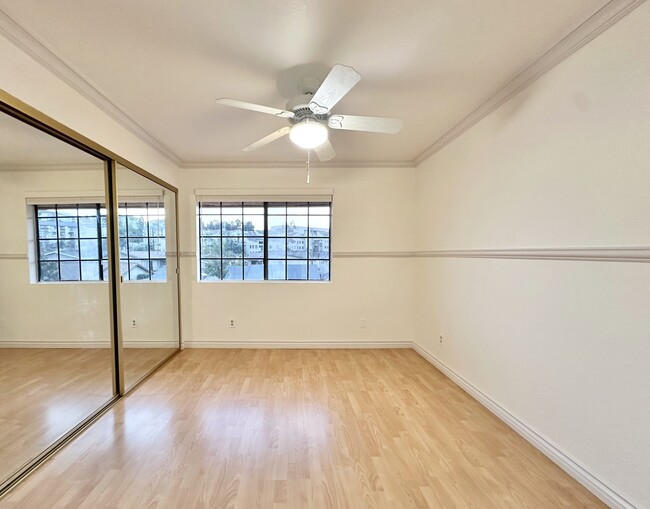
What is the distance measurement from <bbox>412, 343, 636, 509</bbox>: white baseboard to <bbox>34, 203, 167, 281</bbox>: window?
10.5ft

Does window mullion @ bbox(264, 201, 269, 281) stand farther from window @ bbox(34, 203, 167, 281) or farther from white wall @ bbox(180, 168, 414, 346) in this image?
window @ bbox(34, 203, 167, 281)

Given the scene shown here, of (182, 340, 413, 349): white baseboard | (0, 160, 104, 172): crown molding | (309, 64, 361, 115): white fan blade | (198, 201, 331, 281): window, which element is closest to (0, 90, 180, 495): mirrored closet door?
(0, 160, 104, 172): crown molding

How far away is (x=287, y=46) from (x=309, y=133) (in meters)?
0.47

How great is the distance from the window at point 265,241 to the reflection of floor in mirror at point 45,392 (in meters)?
1.50

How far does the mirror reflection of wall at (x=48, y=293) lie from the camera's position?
5.21 ft

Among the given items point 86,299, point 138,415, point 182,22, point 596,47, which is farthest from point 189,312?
point 596,47

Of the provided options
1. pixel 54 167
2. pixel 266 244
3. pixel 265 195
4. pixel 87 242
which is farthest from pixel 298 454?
pixel 265 195

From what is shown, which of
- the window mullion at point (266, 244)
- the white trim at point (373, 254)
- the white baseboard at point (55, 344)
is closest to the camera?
the white baseboard at point (55, 344)

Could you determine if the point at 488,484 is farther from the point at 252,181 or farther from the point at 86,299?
the point at 252,181

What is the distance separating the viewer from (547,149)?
1.58 m

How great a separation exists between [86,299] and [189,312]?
1.29 metres

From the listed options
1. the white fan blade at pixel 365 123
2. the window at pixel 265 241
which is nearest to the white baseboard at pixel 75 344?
the window at pixel 265 241

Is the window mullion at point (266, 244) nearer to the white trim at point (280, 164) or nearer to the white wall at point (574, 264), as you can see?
the white trim at point (280, 164)

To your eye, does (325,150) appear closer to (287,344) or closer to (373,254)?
(373,254)
